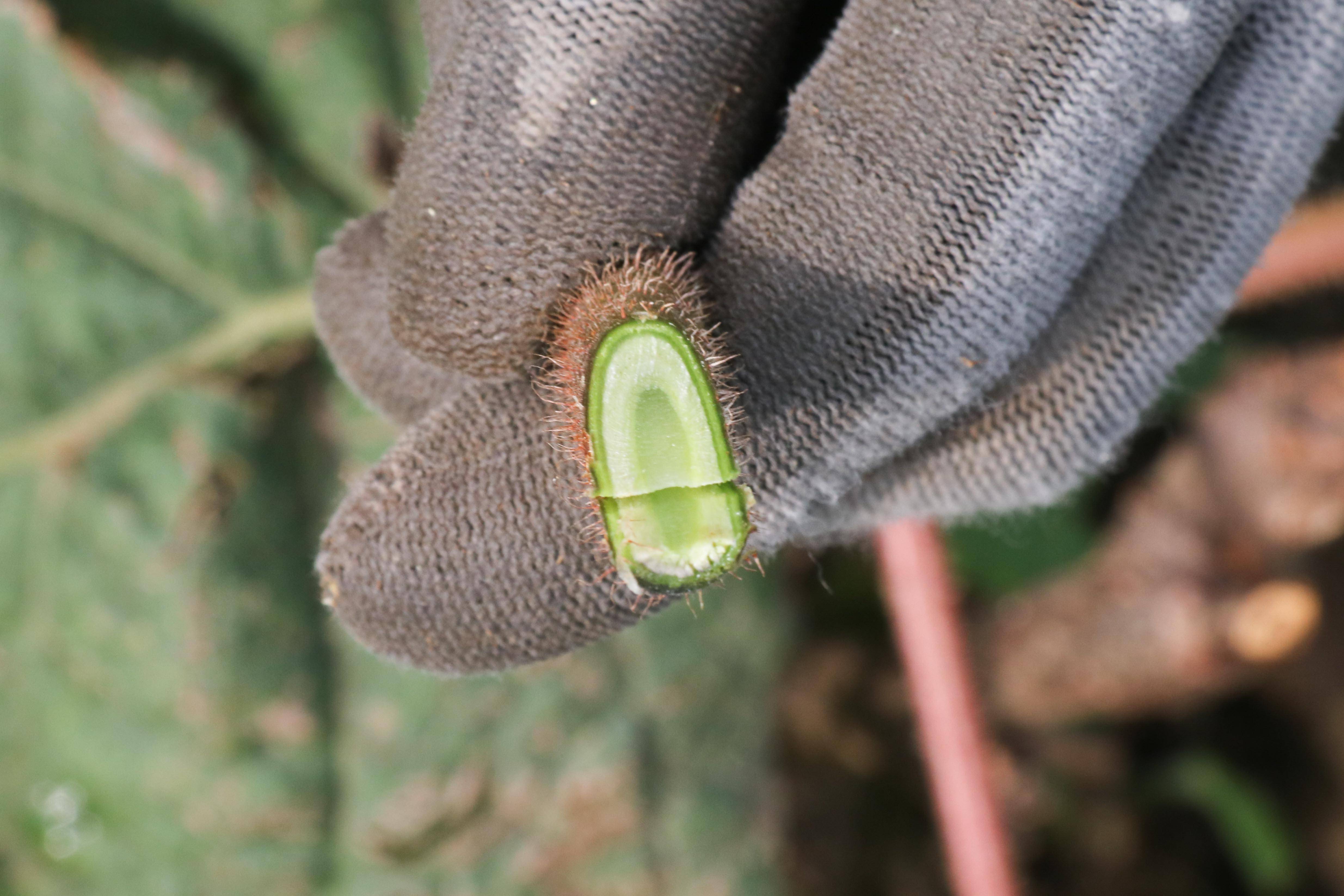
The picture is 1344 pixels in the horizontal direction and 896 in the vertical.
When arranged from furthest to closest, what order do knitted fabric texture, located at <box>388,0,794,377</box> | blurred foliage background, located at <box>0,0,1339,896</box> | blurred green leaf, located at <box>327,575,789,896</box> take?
1. blurred green leaf, located at <box>327,575,789,896</box>
2. blurred foliage background, located at <box>0,0,1339,896</box>
3. knitted fabric texture, located at <box>388,0,794,377</box>

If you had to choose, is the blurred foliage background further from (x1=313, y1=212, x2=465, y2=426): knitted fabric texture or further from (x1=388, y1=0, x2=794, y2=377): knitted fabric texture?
(x1=388, y1=0, x2=794, y2=377): knitted fabric texture

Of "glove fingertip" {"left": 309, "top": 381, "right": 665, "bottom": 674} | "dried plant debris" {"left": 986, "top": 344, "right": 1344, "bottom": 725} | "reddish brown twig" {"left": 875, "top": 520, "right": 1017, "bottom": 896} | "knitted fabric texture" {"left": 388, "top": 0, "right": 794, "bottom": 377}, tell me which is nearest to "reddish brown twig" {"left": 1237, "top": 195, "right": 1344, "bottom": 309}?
"dried plant debris" {"left": 986, "top": 344, "right": 1344, "bottom": 725}

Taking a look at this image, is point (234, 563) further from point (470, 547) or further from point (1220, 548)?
point (1220, 548)

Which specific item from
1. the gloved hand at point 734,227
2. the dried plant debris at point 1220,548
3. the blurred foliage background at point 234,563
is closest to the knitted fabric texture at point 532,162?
the gloved hand at point 734,227

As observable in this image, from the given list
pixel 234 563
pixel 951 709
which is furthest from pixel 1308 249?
pixel 234 563

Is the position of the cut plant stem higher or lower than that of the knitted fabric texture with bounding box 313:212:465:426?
lower

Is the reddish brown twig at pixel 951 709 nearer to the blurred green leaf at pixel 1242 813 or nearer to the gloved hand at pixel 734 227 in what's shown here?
the gloved hand at pixel 734 227
